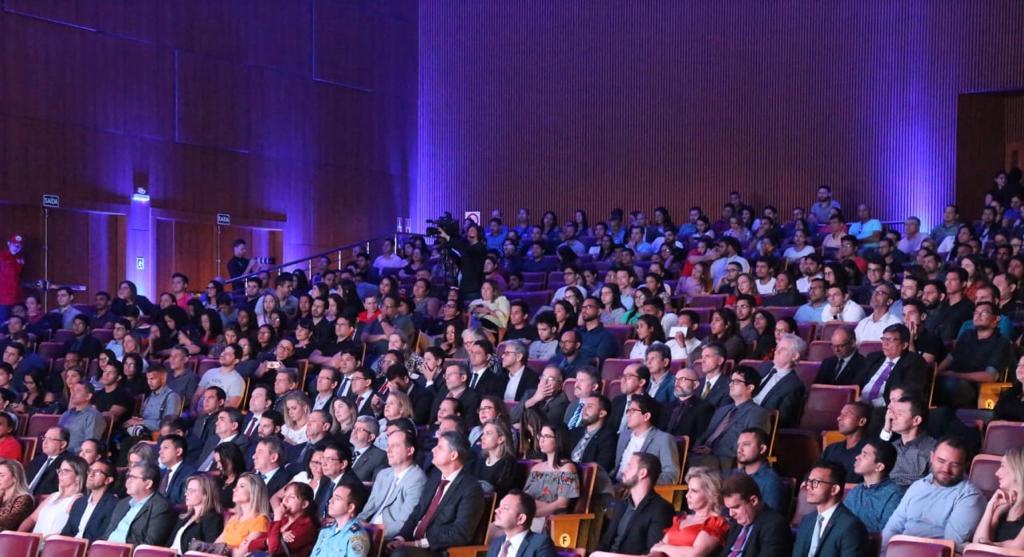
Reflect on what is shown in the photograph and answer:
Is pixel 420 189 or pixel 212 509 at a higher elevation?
pixel 420 189

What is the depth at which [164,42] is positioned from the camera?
12172 mm

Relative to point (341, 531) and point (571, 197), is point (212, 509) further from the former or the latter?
point (571, 197)

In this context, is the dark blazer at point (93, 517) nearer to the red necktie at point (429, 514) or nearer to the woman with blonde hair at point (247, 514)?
the woman with blonde hair at point (247, 514)

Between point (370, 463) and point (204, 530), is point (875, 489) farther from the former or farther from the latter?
point (204, 530)

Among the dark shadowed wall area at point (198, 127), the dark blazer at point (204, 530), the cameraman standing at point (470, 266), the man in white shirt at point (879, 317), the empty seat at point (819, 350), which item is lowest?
the dark blazer at point (204, 530)

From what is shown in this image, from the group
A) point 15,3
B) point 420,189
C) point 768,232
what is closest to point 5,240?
point 15,3

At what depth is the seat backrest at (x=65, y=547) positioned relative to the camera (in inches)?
200

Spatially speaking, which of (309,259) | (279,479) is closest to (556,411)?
(279,479)

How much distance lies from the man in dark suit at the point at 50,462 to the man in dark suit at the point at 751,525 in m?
3.67

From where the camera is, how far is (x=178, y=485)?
6117 mm

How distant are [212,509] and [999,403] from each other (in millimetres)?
3114

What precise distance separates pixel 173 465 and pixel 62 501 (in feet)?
1.82

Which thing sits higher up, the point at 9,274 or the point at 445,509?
the point at 9,274

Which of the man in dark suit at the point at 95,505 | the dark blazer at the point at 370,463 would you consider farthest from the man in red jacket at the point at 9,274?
the dark blazer at the point at 370,463
